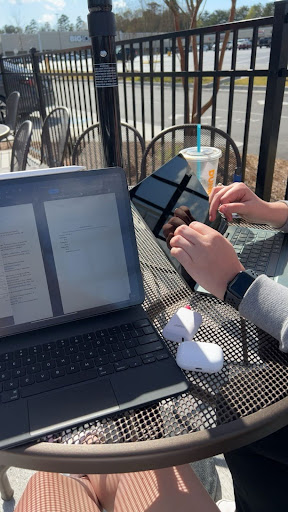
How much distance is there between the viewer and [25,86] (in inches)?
273

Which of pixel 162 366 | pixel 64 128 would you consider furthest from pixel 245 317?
pixel 64 128

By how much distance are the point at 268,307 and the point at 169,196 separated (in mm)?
536

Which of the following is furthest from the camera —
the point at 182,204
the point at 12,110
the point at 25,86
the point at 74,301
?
the point at 25,86

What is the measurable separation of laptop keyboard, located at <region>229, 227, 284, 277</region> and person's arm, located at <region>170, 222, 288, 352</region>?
0.24 m

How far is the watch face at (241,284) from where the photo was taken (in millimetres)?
853

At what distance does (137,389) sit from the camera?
0.71 metres

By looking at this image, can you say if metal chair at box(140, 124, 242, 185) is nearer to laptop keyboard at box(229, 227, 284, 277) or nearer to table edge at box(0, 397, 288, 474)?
laptop keyboard at box(229, 227, 284, 277)

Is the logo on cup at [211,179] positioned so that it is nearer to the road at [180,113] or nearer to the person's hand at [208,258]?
the person's hand at [208,258]

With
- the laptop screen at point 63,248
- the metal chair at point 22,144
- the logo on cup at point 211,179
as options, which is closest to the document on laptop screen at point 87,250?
the laptop screen at point 63,248

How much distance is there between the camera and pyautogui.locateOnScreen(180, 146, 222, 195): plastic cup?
171 cm

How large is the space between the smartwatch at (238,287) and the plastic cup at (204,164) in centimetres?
92

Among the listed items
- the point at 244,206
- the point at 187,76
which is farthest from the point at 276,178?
the point at 244,206

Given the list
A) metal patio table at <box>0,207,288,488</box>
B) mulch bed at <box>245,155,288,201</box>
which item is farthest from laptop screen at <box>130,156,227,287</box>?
mulch bed at <box>245,155,288,201</box>

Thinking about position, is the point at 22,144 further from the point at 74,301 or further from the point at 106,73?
the point at 74,301
